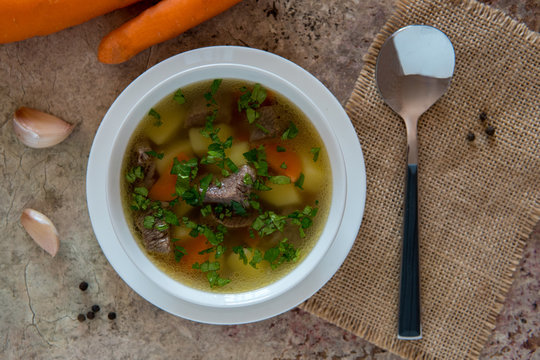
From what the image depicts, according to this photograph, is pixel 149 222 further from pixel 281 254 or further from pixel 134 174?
pixel 281 254

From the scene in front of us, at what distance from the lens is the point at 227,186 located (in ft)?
4.00

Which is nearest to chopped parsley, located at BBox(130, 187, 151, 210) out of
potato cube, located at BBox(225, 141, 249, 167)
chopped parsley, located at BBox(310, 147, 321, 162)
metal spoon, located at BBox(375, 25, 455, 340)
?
potato cube, located at BBox(225, 141, 249, 167)

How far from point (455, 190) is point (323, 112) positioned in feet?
1.54

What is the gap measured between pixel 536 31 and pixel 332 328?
1.07 m

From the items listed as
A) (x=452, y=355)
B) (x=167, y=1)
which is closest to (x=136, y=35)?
(x=167, y=1)

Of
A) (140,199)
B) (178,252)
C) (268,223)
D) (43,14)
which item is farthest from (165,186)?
(43,14)

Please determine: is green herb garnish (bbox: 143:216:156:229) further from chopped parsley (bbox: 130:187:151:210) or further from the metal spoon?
the metal spoon

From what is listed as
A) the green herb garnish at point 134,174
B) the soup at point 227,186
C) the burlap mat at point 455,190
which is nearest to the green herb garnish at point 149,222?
the soup at point 227,186

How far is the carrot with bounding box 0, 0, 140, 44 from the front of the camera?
4.10ft

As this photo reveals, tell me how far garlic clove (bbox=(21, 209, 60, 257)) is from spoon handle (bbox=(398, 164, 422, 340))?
41.0 inches

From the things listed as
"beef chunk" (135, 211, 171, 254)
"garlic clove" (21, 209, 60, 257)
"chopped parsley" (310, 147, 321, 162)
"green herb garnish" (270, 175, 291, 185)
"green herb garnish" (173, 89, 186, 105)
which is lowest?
"garlic clove" (21, 209, 60, 257)

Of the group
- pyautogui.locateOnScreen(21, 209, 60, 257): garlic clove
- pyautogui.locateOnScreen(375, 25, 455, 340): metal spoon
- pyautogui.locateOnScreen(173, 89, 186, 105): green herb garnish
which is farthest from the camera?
pyautogui.locateOnScreen(21, 209, 60, 257): garlic clove

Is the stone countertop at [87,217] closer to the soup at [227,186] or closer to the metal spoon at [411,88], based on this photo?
the metal spoon at [411,88]

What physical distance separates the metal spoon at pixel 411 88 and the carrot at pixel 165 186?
2.03ft
